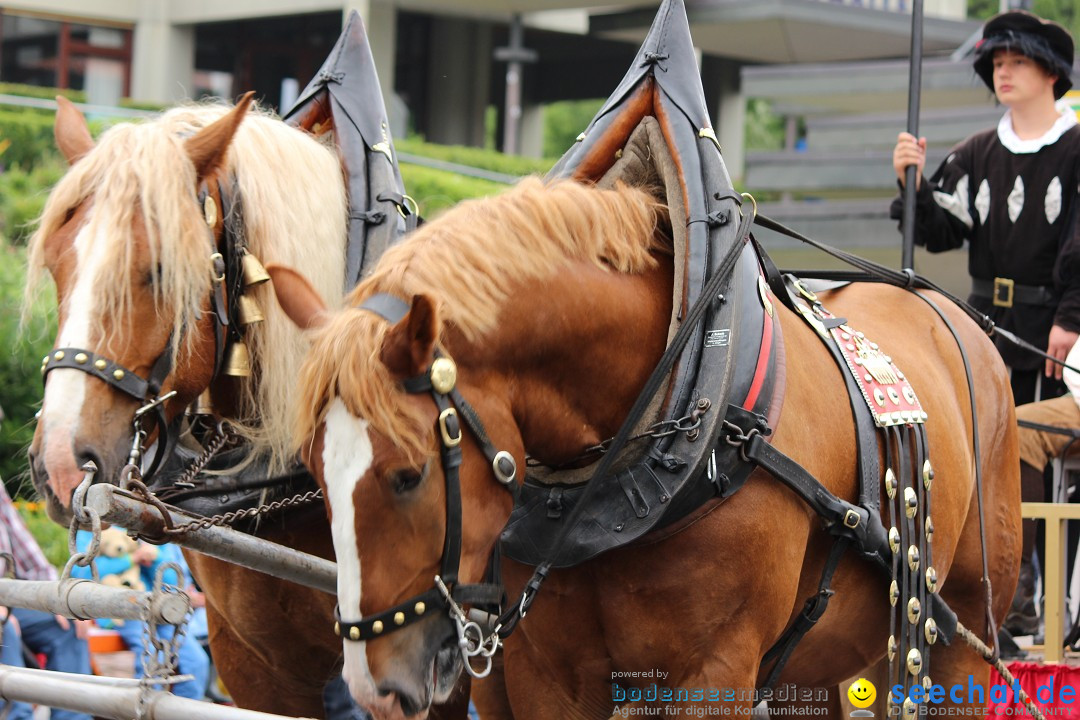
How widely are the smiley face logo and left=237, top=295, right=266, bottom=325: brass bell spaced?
6.19 ft

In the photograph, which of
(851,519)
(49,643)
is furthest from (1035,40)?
(49,643)

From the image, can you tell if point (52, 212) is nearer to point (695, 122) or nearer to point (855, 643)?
point (695, 122)

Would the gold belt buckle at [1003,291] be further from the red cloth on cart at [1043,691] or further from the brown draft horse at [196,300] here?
the brown draft horse at [196,300]

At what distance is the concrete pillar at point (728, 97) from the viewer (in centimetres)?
2156

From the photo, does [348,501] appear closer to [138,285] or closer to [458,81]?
[138,285]

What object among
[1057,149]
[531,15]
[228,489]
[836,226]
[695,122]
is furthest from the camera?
[531,15]

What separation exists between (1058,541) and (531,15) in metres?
17.7

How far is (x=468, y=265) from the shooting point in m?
2.34

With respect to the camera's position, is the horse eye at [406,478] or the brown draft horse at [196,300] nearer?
the horse eye at [406,478]

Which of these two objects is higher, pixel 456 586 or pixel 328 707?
pixel 456 586

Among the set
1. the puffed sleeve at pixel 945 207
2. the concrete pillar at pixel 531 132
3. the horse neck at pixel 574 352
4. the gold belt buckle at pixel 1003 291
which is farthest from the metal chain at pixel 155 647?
the concrete pillar at pixel 531 132

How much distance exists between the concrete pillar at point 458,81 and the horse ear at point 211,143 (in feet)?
60.5

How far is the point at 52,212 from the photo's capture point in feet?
8.99

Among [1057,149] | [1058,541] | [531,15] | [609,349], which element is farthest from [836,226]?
[531,15]
